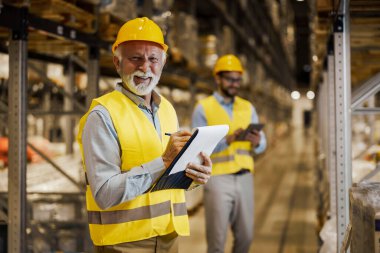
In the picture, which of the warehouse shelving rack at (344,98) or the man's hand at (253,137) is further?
the man's hand at (253,137)

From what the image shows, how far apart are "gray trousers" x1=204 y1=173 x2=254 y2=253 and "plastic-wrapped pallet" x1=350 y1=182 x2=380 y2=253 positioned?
2229 millimetres

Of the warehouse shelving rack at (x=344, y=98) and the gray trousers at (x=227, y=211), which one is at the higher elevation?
the warehouse shelving rack at (x=344, y=98)

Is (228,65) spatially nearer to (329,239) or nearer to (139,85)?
(329,239)

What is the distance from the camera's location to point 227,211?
4.51m

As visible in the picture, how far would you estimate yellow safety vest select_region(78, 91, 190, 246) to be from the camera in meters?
2.40

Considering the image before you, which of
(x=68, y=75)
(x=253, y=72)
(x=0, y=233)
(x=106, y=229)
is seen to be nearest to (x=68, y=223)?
(x=0, y=233)

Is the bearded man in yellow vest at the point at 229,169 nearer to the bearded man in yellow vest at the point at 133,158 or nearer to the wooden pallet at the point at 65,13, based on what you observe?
the wooden pallet at the point at 65,13

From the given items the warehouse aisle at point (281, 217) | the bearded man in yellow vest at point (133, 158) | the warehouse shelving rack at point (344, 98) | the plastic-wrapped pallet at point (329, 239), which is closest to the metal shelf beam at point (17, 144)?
the bearded man in yellow vest at point (133, 158)

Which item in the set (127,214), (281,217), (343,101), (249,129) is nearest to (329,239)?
(249,129)

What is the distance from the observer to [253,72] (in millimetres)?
16906

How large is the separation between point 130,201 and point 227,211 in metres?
2.19

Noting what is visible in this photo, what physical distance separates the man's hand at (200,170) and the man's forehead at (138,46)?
1.74ft

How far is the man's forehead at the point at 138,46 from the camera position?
2482 millimetres

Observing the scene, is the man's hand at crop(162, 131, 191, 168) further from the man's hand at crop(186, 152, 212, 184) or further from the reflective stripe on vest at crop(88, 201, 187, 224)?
the reflective stripe on vest at crop(88, 201, 187, 224)
